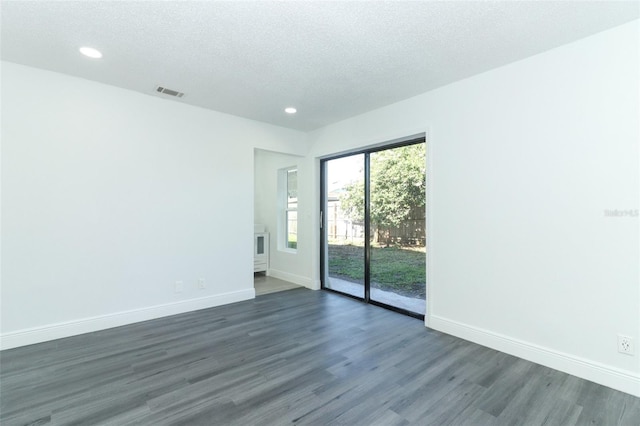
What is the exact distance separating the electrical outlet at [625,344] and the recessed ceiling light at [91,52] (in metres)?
4.60

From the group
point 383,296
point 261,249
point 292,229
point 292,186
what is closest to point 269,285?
point 261,249

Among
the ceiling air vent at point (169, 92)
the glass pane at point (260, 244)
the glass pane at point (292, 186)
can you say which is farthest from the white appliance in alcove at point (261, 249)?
the ceiling air vent at point (169, 92)

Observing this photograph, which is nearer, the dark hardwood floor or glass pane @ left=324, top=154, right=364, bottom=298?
the dark hardwood floor

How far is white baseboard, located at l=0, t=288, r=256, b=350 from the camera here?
8.89 ft

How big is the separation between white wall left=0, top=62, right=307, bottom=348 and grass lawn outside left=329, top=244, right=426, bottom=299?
4.70 ft

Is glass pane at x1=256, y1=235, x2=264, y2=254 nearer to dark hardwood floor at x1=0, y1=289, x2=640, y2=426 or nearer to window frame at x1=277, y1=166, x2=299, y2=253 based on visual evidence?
window frame at x1=277, y1=166, x2=299, y2=253

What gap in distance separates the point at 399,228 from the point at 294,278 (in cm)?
225

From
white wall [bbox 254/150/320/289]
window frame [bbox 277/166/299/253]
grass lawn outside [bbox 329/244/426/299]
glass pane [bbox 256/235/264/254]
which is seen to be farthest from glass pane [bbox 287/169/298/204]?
grass lawn outside [bbox 329/244/426/299]

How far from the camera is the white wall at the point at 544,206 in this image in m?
2.13

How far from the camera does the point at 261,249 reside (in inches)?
227

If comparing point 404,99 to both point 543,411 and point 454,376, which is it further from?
point 543,411

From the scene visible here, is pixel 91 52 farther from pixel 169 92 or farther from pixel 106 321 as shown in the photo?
pixel 106 321

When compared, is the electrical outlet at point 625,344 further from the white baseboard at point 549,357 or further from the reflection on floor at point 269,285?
the reflection on floor at point 269,285

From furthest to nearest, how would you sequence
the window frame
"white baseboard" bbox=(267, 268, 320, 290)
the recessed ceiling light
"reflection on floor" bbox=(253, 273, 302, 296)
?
the window frame → "white baseboard" bbox=(267, 268, 320, 290) → "reflection on floor" bbox=(253, 273, 302, 296) → the recessed ceiling light
